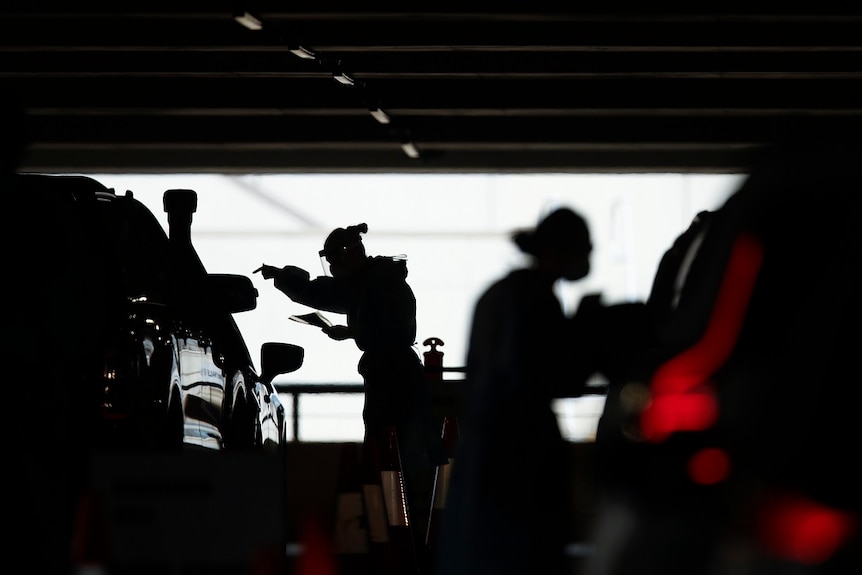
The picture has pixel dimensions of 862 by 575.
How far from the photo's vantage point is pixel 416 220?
81.6ft

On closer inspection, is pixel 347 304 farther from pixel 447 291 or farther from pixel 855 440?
pixel 447 291

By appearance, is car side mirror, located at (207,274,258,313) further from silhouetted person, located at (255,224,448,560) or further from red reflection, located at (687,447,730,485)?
red reflection, located at (687,447,730,485)

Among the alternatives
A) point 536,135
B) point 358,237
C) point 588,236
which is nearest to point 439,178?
point 536,135

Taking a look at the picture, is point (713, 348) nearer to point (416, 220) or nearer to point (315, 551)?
point (315, 551)

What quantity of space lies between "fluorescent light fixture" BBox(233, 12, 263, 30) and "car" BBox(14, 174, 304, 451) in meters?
4.83

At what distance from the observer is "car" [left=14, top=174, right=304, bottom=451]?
5.28 metres

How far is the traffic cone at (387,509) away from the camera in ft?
25.3

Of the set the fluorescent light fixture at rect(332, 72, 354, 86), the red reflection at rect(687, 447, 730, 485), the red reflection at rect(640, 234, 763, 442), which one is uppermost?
the fluorescent light fixture at rect(332, 72, 354, 86)

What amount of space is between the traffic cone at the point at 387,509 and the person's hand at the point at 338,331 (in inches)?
57.5

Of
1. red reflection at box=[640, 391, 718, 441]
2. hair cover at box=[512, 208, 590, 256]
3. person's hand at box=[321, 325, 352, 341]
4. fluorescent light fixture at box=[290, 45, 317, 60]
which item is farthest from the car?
fluorescent light fixture at box=[290, 45, 317, 60]

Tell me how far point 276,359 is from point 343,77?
6.76 metres

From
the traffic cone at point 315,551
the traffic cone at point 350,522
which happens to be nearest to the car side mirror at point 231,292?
the traffic cone at point 350,522

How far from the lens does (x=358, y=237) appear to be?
10.1 metres

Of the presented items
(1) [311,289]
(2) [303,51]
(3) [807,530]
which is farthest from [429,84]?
(3) [807,530]
